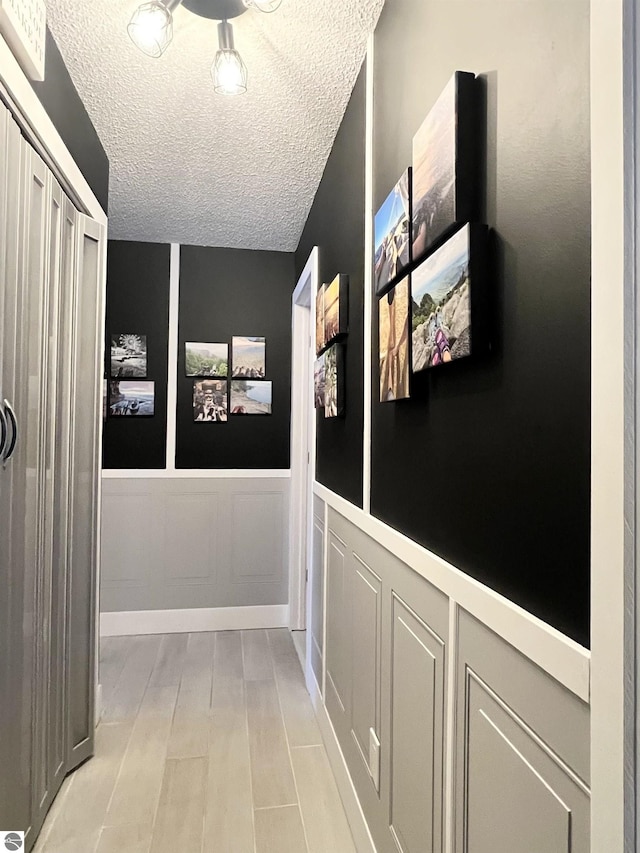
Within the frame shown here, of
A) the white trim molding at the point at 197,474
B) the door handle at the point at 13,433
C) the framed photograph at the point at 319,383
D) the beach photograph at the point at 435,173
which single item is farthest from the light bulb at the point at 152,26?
the white trim molding at the point at 197,474

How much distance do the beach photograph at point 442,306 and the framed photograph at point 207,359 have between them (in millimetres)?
2594

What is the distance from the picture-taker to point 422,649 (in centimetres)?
125

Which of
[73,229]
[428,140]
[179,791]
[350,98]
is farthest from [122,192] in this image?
[179,791]

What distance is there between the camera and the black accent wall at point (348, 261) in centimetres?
190

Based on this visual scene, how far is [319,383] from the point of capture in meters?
2.60

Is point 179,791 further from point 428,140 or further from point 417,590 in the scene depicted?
point 428,140

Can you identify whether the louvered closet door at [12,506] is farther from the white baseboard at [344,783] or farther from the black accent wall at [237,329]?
the black accent wall at [237,329]

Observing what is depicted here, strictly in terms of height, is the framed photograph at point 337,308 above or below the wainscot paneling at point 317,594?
above

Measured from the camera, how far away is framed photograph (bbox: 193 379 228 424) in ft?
12.0

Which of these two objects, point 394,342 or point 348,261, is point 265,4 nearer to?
point 348,261

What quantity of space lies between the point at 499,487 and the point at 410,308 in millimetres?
526

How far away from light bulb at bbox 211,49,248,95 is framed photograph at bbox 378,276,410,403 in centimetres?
85

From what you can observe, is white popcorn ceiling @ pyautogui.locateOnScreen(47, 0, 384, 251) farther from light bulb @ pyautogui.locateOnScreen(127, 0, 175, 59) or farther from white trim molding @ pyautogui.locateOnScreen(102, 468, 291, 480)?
white trim molding @ pyautogui.locateOnScreen(102, 468, 291, 480)

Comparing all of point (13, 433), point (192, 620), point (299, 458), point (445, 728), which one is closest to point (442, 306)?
point (445, 728)
